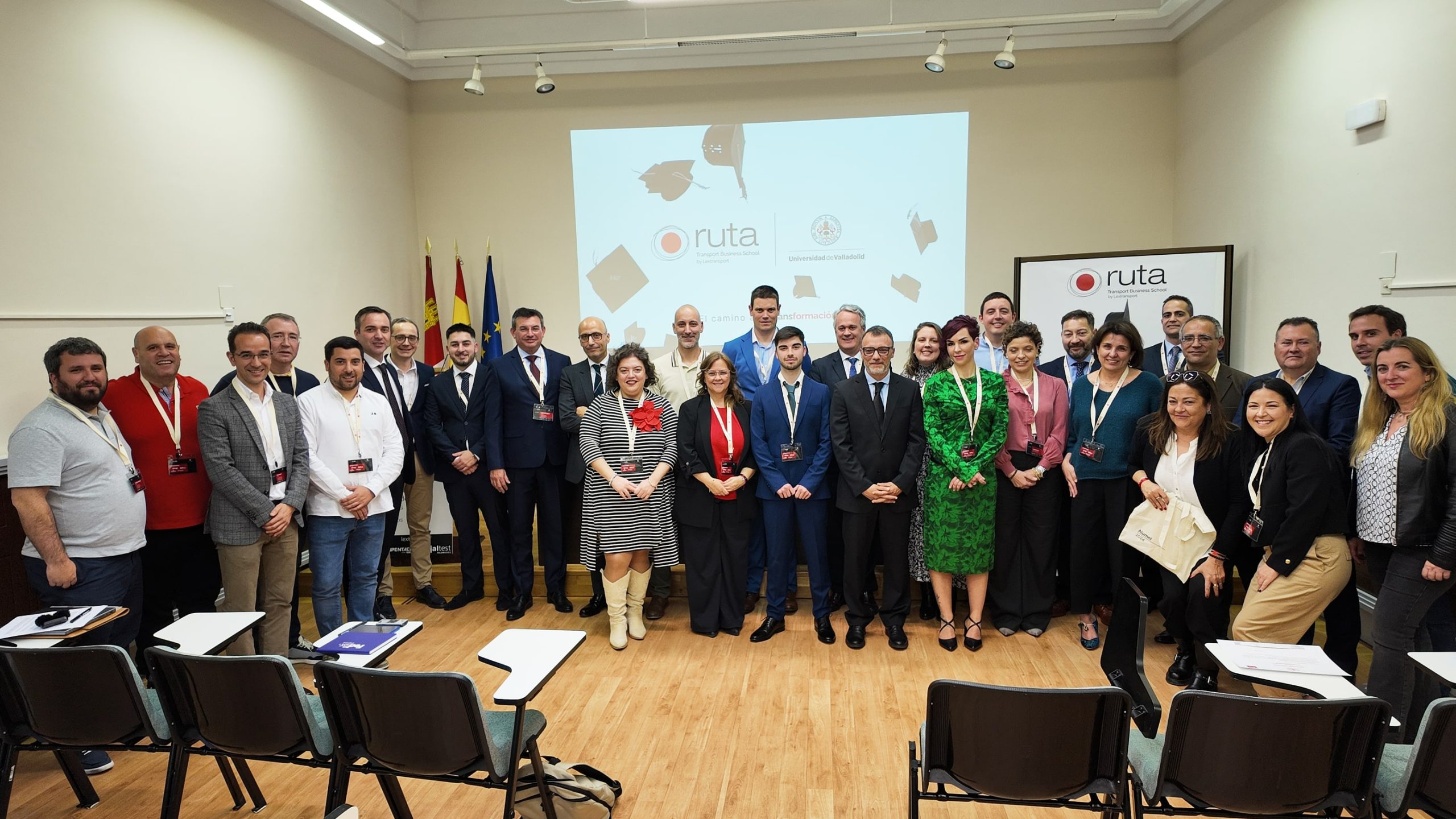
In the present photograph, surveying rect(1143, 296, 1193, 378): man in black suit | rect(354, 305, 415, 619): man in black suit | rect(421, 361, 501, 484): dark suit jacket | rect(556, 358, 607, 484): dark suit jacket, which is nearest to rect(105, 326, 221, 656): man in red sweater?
rect(354, 305, 415, 619): man in black suit

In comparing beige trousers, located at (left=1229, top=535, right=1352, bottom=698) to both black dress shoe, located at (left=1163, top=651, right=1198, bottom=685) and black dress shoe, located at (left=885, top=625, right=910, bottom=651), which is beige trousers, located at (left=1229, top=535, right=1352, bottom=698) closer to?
black dress shoe, located at (left=1163, top=651, right=1198, bottom=685)

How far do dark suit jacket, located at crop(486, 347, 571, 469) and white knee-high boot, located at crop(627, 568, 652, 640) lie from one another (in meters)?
0.87

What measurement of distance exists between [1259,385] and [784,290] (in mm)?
4202

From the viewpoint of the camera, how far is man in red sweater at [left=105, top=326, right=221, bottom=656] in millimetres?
3146

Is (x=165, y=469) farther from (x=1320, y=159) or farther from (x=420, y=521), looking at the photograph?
(x=1320, y=159)

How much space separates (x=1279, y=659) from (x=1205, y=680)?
141 cm

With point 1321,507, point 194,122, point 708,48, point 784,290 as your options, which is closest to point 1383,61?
point 1321,507

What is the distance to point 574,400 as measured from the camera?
14.0 feet

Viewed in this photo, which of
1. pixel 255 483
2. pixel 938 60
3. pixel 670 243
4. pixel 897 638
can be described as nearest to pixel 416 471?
pixel 255 483

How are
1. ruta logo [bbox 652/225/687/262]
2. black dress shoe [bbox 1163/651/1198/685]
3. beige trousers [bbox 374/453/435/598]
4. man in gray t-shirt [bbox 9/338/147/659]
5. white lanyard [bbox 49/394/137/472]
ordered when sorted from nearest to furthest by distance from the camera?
man in gray t-shirt [bbox 9/338/147/659]
white lanyard [bbox 49/394/137/472]
black dress shoe [bbox 1163/651/1198/685]
beige trousers [bbox 374/453/435/598]
ruta logo [bbox 652/225/687/262]

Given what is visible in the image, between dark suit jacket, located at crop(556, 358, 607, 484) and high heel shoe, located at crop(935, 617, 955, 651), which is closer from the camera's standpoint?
high heel shoe, located at crop(935, 617, 955, 651)

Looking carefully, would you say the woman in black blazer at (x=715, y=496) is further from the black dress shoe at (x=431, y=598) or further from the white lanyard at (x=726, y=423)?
the black dress shoe at (x=431, y=598)

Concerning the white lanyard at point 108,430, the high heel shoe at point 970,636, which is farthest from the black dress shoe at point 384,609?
the high heel shoe at point 970,636

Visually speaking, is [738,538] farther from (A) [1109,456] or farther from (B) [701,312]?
(B) [701,312]
